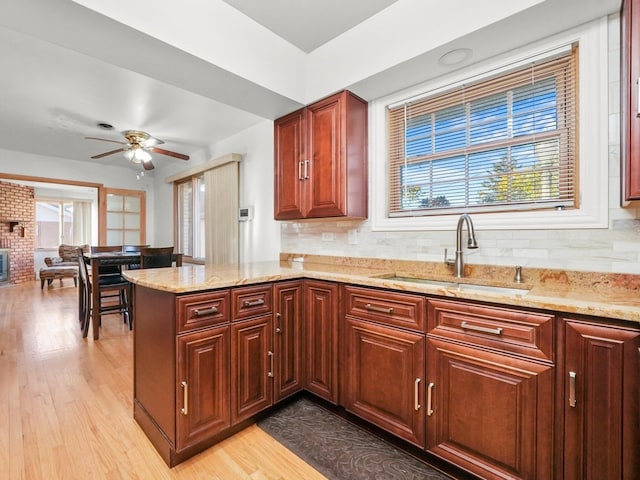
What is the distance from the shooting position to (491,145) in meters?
1.88

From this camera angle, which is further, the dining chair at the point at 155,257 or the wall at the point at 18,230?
the wall at the point at 18,230

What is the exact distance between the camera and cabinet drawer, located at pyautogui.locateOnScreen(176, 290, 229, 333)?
1461 mm

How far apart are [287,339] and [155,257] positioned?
2454 mm

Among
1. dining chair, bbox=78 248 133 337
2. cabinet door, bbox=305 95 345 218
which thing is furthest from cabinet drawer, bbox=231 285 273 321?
dining chair, bbox=78 248 133 337

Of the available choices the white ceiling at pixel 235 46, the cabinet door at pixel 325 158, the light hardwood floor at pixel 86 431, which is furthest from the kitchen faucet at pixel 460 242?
the light hardwood floor at pixel 86 431

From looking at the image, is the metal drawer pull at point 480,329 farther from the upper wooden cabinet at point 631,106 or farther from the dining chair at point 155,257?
the dining chair at point 155,257

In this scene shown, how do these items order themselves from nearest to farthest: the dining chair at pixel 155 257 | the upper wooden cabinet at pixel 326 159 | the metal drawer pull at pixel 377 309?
the metal drawer pull at pixel 377 309 → the upper wooden cabinet at pixel 326 159 → the dining chair at pixel 155 257

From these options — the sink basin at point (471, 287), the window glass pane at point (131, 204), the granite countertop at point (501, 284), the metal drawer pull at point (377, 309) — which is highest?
the window glass pane at point (131, 204)

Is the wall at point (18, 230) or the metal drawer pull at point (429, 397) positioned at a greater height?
the wall at point (18, 230)

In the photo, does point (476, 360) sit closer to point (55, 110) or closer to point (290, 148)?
point (290, 148)

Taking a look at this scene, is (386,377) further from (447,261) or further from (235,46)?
(235,46)

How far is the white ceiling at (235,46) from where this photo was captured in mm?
1487

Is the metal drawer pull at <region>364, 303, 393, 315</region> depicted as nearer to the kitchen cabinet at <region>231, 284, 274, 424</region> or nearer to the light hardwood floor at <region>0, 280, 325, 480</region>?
the kitchen cabinet at <region>231, 284, 274, 424</region>

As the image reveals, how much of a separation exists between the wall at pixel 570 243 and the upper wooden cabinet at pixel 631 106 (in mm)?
241
